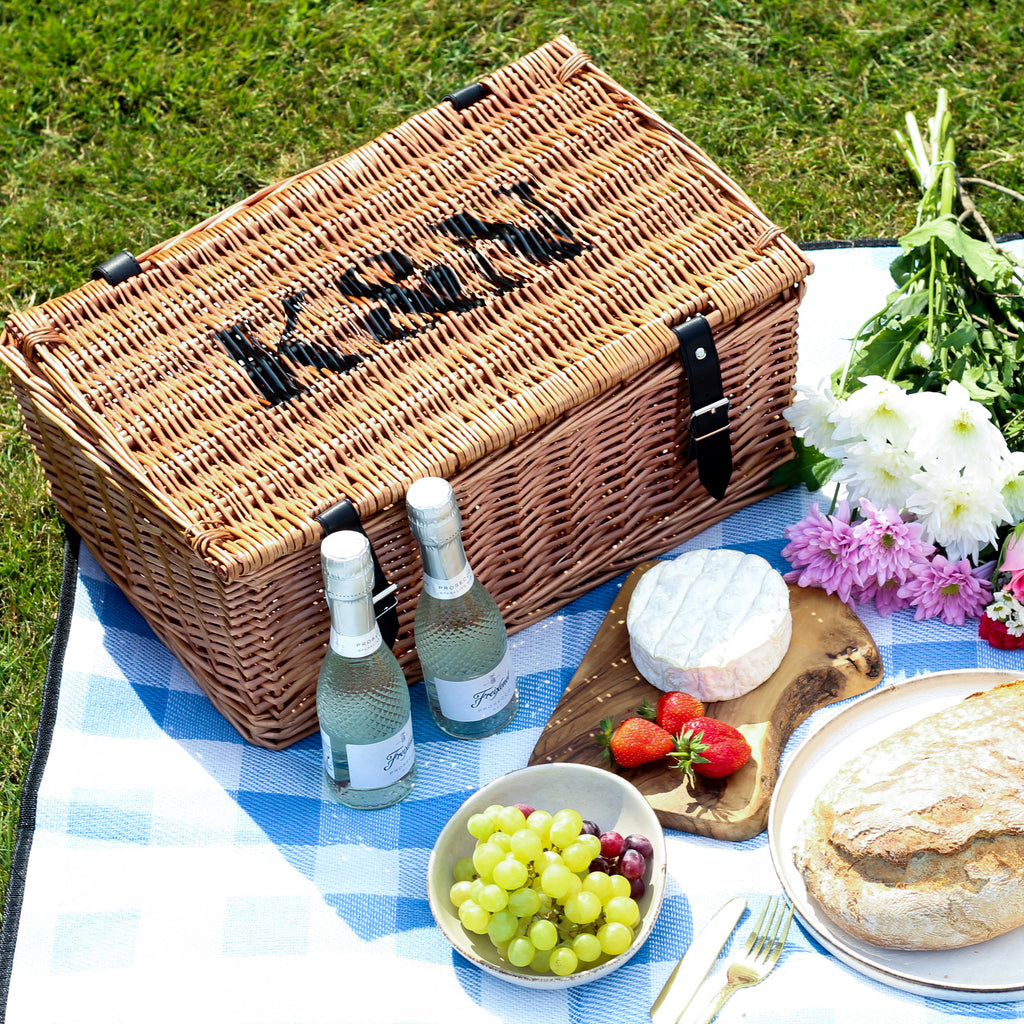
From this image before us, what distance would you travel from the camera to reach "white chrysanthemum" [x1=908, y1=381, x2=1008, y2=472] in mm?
1816

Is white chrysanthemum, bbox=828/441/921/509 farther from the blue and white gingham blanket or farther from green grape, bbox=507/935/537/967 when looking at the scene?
green grape, bbox=507/935/537/967

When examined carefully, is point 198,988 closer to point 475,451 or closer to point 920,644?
point 475,451

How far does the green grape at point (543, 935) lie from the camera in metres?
1.62

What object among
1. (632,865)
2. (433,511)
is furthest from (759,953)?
(433,511)

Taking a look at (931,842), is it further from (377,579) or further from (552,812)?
(377,579)

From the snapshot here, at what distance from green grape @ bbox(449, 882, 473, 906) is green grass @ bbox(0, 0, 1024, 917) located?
173 cm

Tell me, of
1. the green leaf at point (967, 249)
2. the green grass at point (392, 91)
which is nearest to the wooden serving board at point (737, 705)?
the green leaf at point (967, 249)

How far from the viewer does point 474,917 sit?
1.64 meters

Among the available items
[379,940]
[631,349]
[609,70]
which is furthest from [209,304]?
[609,70]

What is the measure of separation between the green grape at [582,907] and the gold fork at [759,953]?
0.20 meters

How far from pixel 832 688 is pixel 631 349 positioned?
0.59m

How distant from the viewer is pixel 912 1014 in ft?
5.36

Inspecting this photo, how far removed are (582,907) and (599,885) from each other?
0.04 metres

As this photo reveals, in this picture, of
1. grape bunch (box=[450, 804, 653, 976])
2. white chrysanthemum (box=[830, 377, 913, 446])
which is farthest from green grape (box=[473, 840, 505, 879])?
white chrysanthemum (box=[830, 377, 913, 446])
